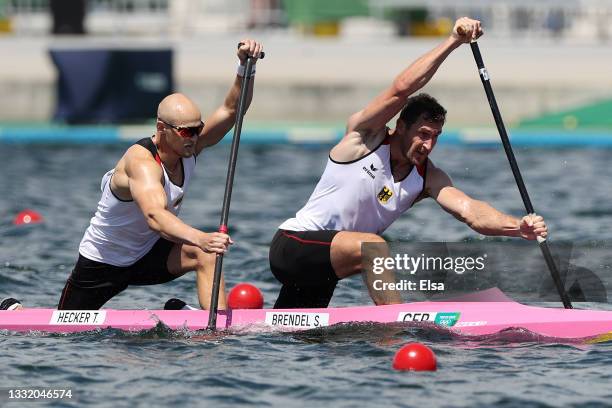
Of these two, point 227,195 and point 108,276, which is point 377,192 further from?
point 108,276

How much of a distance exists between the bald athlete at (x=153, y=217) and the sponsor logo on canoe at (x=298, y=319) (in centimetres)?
39

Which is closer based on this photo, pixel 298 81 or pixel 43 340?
pixel 43 340

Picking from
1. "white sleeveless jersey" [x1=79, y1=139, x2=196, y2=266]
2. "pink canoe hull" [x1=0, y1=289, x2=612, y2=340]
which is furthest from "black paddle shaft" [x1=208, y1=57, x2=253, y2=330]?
"white sleeveless jersey" [x1=79, y1=139, x2=196, y2=266]

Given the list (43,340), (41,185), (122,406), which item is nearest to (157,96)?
(41,185)

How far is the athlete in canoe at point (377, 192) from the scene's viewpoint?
8.20 metres

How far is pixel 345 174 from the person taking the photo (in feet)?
27.6

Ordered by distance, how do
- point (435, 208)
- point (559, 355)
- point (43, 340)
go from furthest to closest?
1. point (435, 208)
2. point (43, 340)
3. point (559, 355)

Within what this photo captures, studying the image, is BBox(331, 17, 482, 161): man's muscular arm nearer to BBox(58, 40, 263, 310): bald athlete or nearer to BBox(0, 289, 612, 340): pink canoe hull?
BBox(58, 40, 263, 310): bald athlete

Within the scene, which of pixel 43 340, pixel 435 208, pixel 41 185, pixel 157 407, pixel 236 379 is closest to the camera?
pixel 157 407

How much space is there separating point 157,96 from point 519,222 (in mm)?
15160

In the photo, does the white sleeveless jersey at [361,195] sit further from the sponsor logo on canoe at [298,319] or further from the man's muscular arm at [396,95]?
the sponsor logo on canoe at [298,319]

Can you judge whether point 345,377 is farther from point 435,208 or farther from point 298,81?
point 298,81

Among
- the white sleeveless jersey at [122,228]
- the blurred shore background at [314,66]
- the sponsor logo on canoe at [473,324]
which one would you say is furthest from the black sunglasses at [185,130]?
the blurred shore background at [314,66]

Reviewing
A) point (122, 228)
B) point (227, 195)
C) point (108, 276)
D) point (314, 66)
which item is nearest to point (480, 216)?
point (227, 195)
